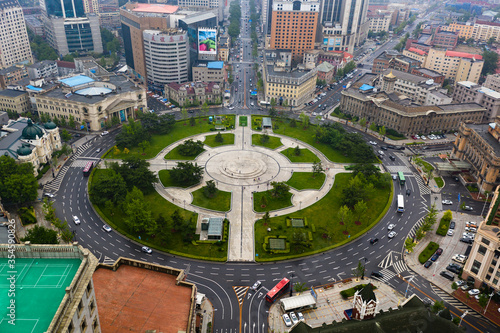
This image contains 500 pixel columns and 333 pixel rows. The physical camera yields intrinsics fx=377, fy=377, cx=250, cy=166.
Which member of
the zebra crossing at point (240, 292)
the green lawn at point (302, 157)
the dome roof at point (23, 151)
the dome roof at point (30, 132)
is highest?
the dome roof at point (30, 132)

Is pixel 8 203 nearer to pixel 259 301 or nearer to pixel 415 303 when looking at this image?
pixel 259 301

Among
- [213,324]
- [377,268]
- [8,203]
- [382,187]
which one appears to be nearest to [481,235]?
[377,268]

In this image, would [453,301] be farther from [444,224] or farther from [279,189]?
[279,189]

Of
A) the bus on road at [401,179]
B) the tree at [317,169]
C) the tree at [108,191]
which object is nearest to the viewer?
the tree at [108,191]

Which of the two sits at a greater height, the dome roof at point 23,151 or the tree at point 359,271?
the dome roof at point 23,151

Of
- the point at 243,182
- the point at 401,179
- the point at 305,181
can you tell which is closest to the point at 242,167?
the point at 243,182

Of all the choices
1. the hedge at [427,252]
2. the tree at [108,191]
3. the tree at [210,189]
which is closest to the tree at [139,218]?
the tree at [108,191]

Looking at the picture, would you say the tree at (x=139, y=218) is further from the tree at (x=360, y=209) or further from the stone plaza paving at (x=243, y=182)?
the tree at (x=360, y=209)
